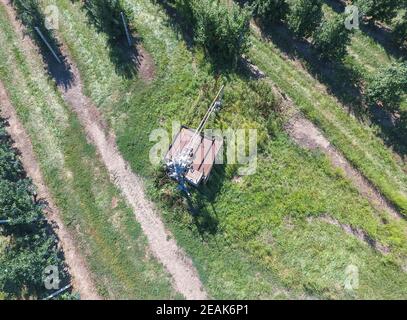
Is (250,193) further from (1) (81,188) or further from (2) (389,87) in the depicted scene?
(2) (389,87)

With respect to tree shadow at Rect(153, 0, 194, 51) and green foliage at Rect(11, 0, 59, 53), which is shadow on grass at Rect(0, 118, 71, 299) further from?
tree shadow at Rect(153, 0, 194, 51)

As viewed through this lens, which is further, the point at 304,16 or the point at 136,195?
the point at 304,16

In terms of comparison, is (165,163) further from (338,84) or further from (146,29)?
(338,84)

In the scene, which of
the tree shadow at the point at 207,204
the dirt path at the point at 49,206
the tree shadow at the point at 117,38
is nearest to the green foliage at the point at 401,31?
the tree shadow at the point at 207,204

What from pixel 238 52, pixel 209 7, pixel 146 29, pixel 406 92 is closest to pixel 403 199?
pixel 406 92

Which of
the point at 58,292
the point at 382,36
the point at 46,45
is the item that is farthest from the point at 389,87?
the point at 58,292
